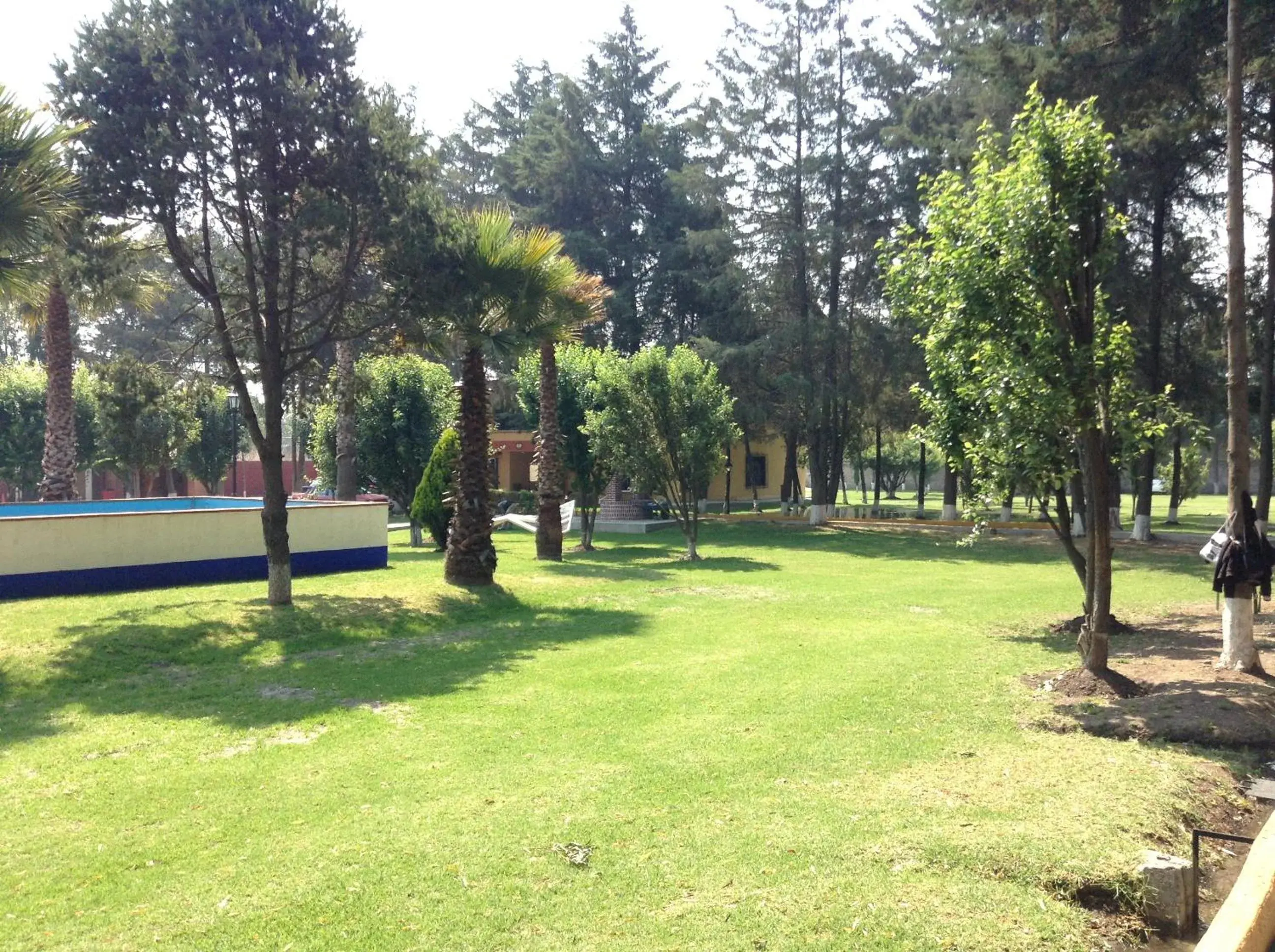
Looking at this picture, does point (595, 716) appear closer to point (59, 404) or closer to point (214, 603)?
point (214, 603)

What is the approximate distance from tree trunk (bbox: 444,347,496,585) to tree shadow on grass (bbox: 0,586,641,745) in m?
1.27

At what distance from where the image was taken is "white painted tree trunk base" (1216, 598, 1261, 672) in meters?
8.69

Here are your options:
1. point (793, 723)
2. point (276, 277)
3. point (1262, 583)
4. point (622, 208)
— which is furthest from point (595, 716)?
point (622, 208)

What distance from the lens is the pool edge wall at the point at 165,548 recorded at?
41.5ft

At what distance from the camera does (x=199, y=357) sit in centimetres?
1549

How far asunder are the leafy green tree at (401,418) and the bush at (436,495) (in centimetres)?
218

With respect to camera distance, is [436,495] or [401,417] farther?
[401,417]

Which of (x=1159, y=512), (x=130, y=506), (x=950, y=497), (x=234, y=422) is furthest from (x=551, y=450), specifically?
(x=1159, y=512)

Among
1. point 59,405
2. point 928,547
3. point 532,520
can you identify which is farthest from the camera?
point 532,520

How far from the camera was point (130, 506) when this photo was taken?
21031 mm

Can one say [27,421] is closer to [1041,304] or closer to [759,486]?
[759,486]

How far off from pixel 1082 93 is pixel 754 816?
16.8 m

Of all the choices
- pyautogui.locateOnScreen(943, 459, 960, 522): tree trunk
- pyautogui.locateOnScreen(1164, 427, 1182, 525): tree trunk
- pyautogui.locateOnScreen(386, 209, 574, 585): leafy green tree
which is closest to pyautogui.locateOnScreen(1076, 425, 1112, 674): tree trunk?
pyautogui.locateOnScreen(386, 209, 574, 585): leafy green tree

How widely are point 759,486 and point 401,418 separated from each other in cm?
2590
